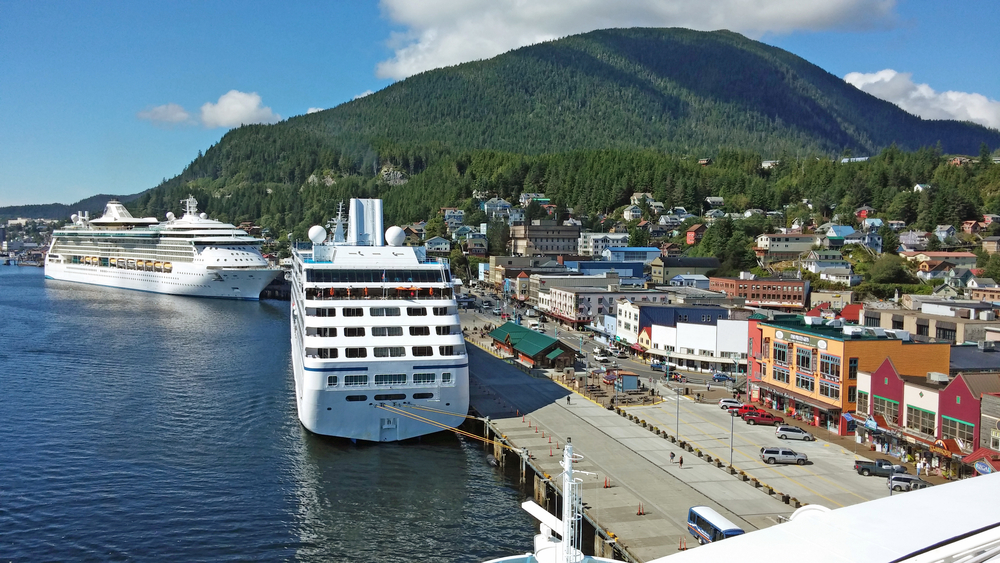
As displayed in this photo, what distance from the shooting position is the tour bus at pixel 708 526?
2270cm

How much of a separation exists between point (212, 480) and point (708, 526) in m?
19.6

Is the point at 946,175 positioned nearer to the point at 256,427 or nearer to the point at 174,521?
the point at 256,427

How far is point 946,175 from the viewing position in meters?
134

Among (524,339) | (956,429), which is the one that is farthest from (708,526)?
(524,339)

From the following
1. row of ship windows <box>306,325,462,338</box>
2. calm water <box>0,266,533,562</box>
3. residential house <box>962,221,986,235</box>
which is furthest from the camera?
residential house <box>962,221,986,235</box>

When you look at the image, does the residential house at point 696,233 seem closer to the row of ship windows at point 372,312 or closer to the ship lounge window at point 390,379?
the row of ship windows at point 372,312

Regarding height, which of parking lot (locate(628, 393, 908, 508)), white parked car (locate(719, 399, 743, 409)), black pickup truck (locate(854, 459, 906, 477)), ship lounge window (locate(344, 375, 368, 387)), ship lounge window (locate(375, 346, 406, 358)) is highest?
ship lounge window (locate(375, 346, 406, 358))

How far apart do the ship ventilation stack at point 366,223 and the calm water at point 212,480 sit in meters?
10.2

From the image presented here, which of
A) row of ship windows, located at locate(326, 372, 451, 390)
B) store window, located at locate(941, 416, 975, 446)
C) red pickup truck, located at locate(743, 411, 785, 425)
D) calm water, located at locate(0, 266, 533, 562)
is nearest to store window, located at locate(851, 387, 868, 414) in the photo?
red pickup truck, located at locate(743, 411, 785, 425)

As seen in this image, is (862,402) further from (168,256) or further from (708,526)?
(168,256)

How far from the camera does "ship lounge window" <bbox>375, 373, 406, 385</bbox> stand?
34250 mm

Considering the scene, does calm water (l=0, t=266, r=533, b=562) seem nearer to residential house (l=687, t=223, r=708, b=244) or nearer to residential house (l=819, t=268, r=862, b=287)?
residential house (l=819, t=268, r=862, b=287)

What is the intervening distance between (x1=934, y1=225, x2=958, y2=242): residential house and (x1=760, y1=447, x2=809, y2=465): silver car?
291ft

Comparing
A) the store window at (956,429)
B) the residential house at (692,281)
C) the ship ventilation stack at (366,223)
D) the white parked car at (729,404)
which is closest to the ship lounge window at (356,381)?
the ship ventilation stack at (366,223)
